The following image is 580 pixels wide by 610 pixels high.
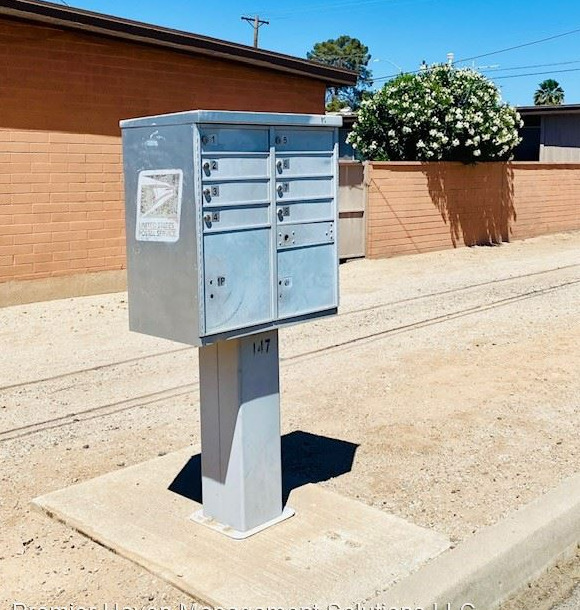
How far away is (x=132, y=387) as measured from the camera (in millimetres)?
7426

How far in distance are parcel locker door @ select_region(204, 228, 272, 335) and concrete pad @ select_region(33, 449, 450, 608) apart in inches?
41.5

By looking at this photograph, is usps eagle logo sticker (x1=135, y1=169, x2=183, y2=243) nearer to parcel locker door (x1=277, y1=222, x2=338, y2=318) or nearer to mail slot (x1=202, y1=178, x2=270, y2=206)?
mail slot (x1=202, y1=178, x2=270, y2=206)

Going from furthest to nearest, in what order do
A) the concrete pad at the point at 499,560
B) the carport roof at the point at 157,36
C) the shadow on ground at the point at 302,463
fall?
the carport roof at the point at 157,36, the shadow on ground at the point at 302,463, the concrete pad at the point at 499,560

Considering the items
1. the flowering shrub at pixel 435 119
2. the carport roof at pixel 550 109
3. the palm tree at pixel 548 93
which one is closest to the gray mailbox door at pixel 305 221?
the flowering shrub at pixel 435 119

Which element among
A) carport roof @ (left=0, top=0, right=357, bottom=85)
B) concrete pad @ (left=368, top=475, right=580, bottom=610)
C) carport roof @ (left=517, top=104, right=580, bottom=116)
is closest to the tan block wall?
carport roof @ (left=0, top=0, right=357, bottom=85)

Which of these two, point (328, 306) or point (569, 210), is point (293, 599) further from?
point (569, 210)

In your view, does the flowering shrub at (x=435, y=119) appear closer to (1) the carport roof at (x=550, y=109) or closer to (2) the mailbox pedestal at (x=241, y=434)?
(1) the carport roof at (x=550, y=109)

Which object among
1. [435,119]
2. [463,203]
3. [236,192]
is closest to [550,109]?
[463,203]

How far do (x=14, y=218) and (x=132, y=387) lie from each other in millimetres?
4483

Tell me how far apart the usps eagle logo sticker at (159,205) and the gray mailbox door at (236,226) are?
152mm

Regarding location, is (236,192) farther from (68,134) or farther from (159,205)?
(68,134)

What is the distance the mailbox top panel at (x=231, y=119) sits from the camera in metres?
3.75

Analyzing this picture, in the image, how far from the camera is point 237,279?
4023 mm

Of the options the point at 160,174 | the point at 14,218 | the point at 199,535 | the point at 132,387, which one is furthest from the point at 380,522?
the point at 14,218
